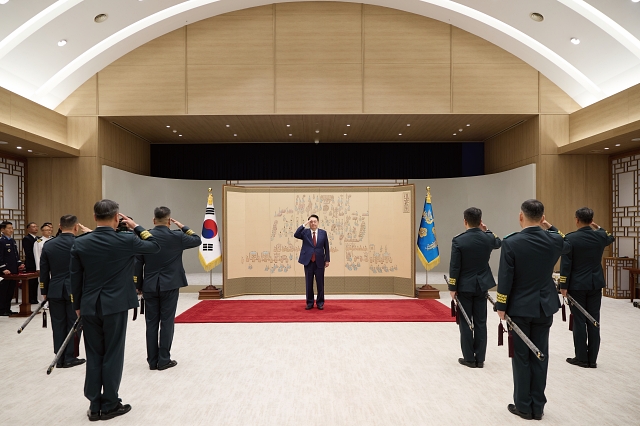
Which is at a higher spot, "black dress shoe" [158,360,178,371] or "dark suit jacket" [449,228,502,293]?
"dark suit jacket" [449,228,502,293]

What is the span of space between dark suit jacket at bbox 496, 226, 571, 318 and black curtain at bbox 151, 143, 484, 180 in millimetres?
10776

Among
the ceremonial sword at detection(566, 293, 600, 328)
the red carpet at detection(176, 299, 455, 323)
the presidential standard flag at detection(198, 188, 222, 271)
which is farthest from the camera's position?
the presidential standard flag at detection(198, 188, 222, 271)

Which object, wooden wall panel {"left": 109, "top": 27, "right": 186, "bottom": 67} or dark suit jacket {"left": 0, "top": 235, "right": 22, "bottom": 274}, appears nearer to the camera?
dark suit jacket {"left": 0, "top": 235, "right": 22, "bottom": 274}

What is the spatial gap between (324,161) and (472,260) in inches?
391

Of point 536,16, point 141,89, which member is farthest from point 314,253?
point 536,16

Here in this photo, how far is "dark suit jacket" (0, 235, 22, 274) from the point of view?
7.25m

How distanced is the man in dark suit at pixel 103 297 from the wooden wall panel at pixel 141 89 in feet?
24.5

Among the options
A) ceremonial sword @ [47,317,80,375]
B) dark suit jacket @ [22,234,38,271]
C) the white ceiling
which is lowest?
ceremonial sword @ [47,317,80,375]

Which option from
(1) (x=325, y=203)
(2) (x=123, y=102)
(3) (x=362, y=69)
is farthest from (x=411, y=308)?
(2) (x=123, y=102)

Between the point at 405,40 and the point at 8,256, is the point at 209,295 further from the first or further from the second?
the point at 405,40

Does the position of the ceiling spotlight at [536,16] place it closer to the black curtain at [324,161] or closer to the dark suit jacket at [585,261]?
the black curtain at [324,161]

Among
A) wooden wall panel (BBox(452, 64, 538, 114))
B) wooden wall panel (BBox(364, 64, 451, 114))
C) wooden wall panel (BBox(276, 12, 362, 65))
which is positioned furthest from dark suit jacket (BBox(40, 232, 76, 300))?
wooden wall panel (BBox(452, 64, 538, 114))

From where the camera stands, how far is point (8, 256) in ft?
23.9

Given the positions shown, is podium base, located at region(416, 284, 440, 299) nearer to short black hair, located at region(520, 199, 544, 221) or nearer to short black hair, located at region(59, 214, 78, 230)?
short black hair, located at region(520, 199, 544, 221)
